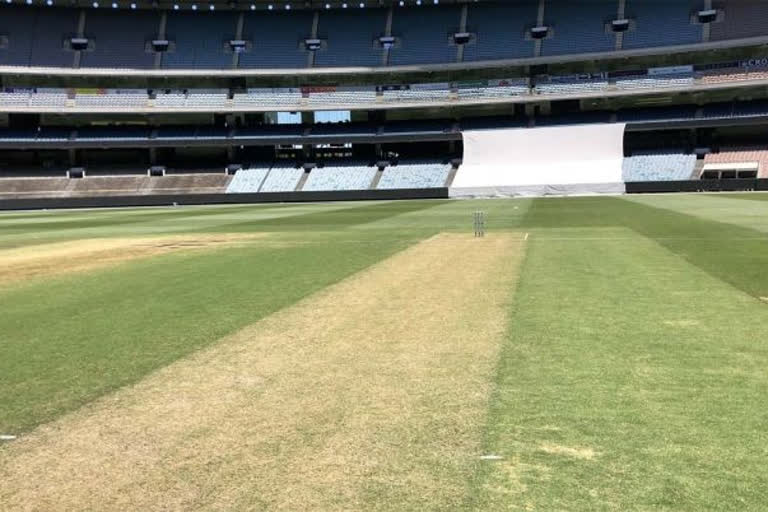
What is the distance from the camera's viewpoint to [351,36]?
6712 centimetres

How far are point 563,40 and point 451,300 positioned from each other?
59.1 metres

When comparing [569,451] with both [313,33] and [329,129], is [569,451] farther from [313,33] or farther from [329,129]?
[313,33]

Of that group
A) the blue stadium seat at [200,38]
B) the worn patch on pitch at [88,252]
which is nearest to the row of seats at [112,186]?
the blue stadium seat at [200,38]

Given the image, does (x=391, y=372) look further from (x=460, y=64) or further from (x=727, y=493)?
(x=460, y=64)

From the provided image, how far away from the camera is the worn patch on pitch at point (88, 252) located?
45.4 ft

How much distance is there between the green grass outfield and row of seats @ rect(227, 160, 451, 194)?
43.9 m

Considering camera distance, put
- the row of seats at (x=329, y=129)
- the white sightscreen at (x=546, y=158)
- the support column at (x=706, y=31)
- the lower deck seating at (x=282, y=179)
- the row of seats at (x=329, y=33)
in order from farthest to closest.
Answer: the row of seats at (x=329, y=33) → the lower deck seating at (x=282, y=179) → the row of seats at (x=329, y=129) → the support column at (x=706, y=31) → the white sightscreen at (x=546, y=158)

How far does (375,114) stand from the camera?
222ft

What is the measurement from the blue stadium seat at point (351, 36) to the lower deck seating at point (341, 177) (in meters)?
11.7

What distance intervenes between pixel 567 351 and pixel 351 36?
216ft

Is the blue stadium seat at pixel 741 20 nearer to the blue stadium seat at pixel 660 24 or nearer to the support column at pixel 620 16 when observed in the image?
the blue stadium seat at pixel 660 24

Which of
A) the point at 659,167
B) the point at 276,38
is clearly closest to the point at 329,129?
the point at 276,38

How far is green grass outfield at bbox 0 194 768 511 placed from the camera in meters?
3.64

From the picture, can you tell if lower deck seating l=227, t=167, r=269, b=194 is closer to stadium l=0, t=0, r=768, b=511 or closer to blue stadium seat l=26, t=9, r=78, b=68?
blue stadium seat l=26, t=9, r=78, b=68
